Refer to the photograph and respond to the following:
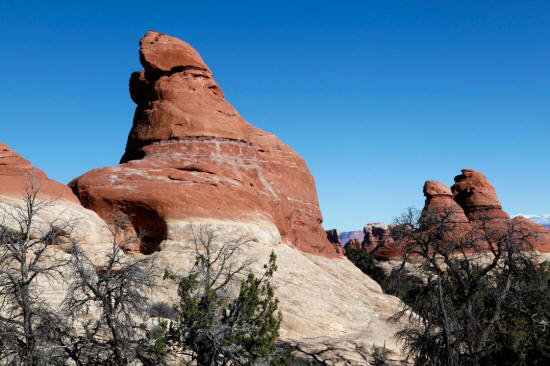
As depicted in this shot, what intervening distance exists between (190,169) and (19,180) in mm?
9079

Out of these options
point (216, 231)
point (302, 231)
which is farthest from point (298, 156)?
point (216, 231)

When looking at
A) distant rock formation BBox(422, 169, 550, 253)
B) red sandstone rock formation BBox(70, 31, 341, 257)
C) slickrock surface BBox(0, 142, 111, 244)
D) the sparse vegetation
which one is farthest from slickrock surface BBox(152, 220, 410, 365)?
distant rock formation BBox(422, 169, 550, 253)

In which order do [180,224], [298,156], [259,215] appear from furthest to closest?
[298,156] < [259,215] < [180,224]

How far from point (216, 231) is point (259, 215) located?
13.2ft

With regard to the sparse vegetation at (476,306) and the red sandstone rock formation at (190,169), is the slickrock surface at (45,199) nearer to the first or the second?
the red sandstone rock formation at (190,169)

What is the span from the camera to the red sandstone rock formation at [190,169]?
24.7 meters

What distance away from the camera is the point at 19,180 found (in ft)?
73.4

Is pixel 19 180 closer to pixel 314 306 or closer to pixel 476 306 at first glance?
pixel 314 306

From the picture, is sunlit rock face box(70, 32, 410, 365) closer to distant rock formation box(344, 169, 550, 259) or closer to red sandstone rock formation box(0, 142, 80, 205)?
red sandstone rock formation box(0, 142, 80, 205)

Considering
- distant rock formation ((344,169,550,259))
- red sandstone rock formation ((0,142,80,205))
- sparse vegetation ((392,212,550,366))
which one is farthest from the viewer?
distant rock formation ((344,169,550,259))

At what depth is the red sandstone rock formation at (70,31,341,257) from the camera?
24.7 m

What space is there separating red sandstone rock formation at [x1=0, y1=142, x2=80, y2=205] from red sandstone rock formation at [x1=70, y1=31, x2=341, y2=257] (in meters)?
1.67

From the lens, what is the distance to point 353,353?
1886 centimetres

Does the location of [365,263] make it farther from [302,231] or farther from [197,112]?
[197,112]
